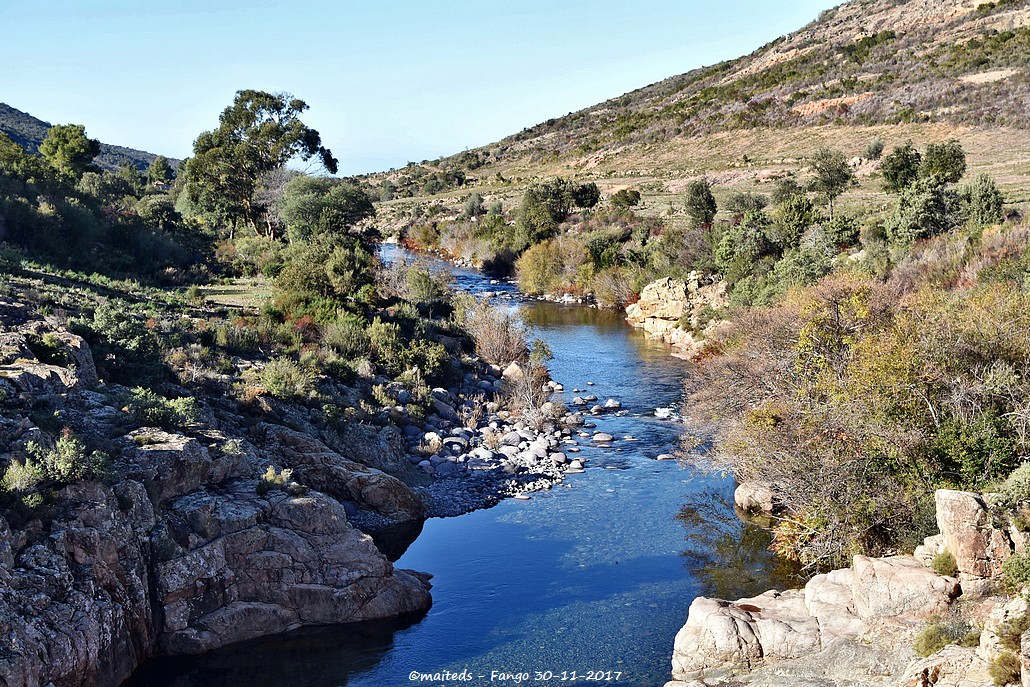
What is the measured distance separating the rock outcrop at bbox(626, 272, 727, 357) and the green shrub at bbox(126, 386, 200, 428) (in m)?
26.0

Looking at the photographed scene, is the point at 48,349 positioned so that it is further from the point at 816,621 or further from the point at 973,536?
the point at 973,536

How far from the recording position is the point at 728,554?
67.4 feet

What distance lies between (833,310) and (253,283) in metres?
29.5

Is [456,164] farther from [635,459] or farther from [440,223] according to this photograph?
[635,459]

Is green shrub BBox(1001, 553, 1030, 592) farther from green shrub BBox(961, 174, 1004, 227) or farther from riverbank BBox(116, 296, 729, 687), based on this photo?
green shrub BBox(961, 174, 1004, 227)

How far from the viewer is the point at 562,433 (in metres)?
29.7

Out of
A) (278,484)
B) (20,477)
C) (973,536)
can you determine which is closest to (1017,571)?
(973,536)

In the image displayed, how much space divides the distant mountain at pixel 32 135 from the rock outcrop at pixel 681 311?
74.4m

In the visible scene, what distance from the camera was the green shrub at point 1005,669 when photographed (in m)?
10.9

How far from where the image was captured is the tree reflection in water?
1888cm

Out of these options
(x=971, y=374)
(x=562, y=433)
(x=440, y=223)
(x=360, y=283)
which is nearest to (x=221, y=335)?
(x=360, y=283)

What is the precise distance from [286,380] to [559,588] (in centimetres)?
1154

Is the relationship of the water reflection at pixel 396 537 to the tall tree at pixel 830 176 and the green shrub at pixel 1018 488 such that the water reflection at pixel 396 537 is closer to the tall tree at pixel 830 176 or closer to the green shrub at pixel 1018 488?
the green shrub at pixel 1018 488

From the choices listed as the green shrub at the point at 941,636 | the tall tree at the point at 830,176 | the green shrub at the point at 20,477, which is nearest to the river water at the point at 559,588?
the green shrub at the point at 20,477
